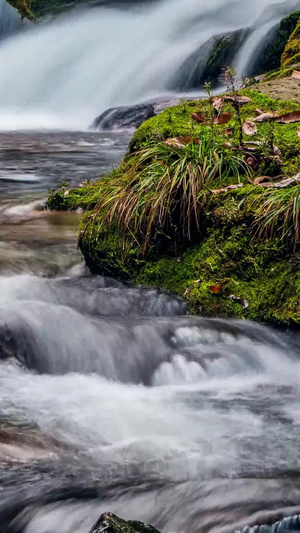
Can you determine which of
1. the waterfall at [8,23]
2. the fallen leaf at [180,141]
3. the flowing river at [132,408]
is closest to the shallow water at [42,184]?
the flowing river at [132,408]

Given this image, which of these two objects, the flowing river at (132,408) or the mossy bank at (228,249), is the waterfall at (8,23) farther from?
the mossy bank at (228,249)

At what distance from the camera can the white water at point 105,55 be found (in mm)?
18062

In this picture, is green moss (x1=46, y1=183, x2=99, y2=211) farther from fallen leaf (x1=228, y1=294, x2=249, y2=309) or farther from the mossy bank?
fallen leaf (x1=228, y1=294, x2=249, y2=309)

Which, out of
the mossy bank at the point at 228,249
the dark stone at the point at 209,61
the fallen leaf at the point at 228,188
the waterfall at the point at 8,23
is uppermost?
the waterfall at the point at 8,23

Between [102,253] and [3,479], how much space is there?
2.34 meters

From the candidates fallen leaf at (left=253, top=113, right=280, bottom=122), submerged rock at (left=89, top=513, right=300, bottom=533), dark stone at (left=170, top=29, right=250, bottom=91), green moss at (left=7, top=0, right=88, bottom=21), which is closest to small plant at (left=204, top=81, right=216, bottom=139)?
fallen leaf at (left=253, top=113, right=280, bottom=122)

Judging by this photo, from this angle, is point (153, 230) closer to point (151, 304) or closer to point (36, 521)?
point (151, 304)

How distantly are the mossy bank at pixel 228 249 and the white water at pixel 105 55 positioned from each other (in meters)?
11.9

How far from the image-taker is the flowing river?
2652 millimetres

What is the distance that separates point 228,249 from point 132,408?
4.53 feet

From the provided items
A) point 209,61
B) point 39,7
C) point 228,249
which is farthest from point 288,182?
point 39,7

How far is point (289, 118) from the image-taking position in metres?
5.55

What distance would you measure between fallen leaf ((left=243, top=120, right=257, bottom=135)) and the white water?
11.3 metres

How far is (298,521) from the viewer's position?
243 centimetres
